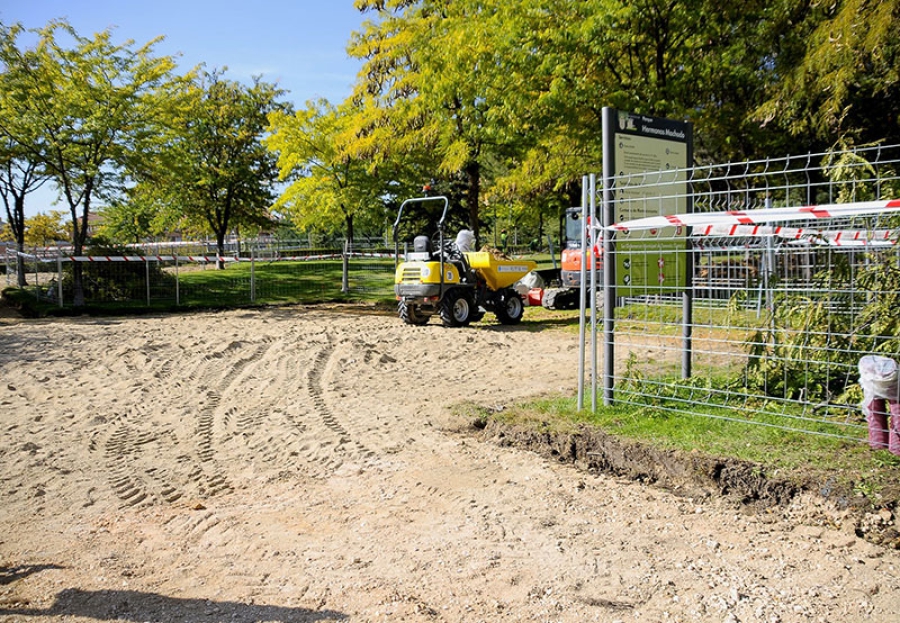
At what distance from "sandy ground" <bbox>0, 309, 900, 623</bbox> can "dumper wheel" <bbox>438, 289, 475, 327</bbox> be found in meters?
5.78

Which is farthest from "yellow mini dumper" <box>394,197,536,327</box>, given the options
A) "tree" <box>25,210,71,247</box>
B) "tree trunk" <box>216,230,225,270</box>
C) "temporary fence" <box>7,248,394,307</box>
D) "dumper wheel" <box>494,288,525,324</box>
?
"tree" <box>25,210,71,247</box>

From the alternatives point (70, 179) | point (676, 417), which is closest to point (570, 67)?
point (676, 417)

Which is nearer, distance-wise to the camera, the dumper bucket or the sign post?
the sign post

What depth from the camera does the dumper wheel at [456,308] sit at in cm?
1399

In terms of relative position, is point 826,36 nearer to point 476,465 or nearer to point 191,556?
point 476,465

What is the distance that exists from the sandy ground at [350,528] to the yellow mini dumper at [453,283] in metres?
5.66

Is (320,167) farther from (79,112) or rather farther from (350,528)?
(350,528)

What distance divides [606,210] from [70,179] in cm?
1712

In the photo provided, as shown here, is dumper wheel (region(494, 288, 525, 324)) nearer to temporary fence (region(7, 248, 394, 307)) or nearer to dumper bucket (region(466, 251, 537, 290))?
dumper bucket (region(466, 251, 537, 290))

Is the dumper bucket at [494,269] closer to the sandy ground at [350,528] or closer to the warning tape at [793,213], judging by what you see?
the sandy ground at [350,528]

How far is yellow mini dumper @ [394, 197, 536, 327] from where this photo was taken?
1372 cm

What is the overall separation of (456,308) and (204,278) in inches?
478

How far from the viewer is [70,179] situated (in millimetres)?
18797

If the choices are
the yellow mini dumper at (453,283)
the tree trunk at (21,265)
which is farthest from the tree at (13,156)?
the yellow mini dumper at (453,283)
